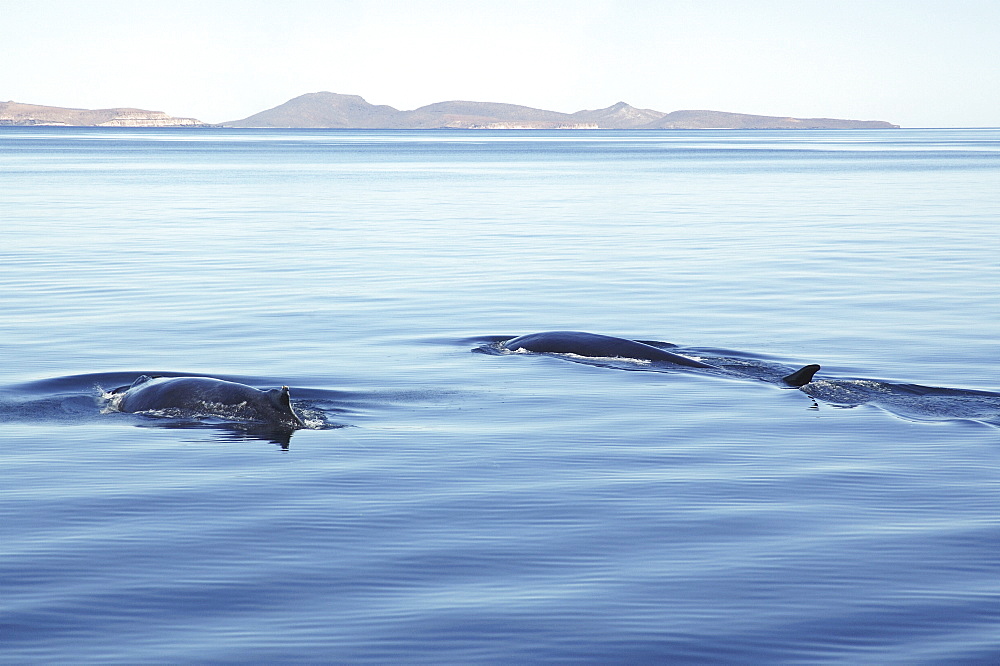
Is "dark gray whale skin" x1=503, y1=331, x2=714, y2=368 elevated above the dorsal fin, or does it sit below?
below

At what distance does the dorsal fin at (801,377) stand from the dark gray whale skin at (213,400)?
22.0 ft

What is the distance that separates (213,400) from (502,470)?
4228 mm

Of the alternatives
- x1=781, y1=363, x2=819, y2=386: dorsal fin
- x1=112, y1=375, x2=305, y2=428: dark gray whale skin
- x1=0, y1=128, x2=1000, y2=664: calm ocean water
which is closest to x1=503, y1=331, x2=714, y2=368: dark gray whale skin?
x1=0, y1=128, x2=1000, y2=664: calm ocean water

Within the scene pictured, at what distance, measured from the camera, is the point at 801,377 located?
53.6 feet

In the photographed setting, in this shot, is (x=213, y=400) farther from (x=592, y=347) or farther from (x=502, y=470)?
(x=592, y=347)

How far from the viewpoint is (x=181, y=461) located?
41.3 ft

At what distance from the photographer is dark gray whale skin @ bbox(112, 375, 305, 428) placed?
561 inches

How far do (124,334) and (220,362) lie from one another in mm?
3477

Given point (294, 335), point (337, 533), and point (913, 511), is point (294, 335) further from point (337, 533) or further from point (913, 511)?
point (913, 511)

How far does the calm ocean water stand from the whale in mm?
348

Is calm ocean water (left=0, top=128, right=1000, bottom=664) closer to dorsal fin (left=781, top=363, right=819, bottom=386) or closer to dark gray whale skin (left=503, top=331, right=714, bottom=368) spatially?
dorsal fin (left=781, top=363, right=819, bottom=386)

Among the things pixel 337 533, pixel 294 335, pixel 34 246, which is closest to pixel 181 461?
pixel 337 533

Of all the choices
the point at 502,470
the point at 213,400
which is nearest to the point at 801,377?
the point at 502,470

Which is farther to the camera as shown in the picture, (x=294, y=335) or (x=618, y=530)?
(x=294, y=335)
